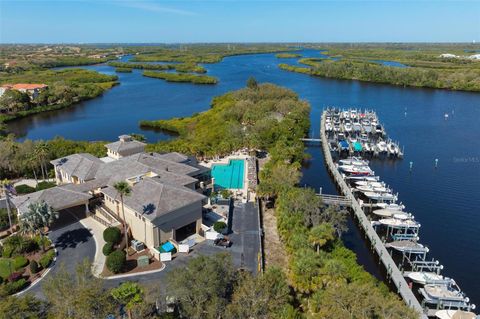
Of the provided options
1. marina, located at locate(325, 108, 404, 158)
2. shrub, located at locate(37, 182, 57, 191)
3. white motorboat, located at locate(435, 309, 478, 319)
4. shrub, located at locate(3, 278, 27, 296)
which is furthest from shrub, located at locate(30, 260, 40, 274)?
marina, located at locate(325, 108, 404, 158)

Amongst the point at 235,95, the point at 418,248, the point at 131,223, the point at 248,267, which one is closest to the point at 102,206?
the point at 131,223

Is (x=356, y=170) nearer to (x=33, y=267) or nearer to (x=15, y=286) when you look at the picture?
(x=33, y=267)

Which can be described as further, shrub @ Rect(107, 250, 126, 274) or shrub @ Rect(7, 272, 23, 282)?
shrub @ Rect(107, 250, 126, 274)

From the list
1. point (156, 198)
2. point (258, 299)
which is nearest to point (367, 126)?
point (156, 198)

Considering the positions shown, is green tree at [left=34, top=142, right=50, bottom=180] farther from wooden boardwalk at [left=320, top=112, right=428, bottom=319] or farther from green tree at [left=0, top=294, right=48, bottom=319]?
wooden boardwalk at [left=320, top=112, right=428, bottom=319]

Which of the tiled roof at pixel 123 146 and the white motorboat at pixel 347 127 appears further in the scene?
the white motorboat at pixel 347 127

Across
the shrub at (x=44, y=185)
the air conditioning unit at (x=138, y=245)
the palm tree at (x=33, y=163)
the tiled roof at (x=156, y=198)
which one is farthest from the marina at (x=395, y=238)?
the palm tree at (x=33, y=163)

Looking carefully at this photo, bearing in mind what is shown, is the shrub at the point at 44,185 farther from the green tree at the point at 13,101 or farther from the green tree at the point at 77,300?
the green tree at the point at 13,101
